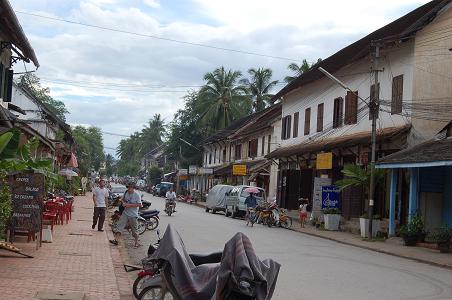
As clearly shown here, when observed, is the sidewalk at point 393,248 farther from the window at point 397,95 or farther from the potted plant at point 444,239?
the window at point 397,95

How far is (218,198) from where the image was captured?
41250mm

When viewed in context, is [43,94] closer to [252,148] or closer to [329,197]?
[252,148]

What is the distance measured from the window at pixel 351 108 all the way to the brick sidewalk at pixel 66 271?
17259 mm

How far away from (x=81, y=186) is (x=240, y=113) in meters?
20.8

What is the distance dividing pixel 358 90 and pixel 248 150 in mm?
26272

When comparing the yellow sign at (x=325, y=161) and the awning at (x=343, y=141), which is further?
the yellow sign at (x=325, y=161)

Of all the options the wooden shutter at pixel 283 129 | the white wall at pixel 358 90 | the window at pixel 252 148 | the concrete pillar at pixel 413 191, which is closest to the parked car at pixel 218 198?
the wooden shutter at pixel 283 129

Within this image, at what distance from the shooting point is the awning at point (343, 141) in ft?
81.8

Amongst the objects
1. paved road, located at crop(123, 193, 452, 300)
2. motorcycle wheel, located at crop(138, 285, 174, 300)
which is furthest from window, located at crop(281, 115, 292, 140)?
motorcycle wheel, located at crop(138, 285, 174, 300)

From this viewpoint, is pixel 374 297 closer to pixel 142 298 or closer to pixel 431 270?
pixel 142 298

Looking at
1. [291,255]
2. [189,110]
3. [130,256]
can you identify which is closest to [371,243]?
[291,255]

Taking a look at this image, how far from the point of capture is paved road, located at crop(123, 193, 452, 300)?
35.3ft

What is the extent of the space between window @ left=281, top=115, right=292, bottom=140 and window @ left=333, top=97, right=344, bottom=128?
8.84 meters

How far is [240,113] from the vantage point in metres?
68.0
